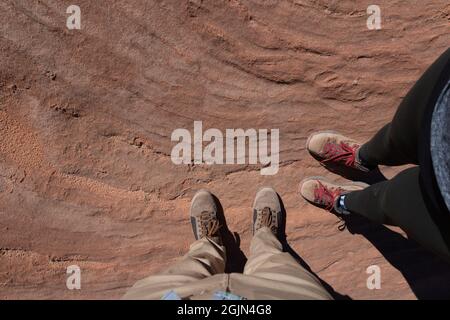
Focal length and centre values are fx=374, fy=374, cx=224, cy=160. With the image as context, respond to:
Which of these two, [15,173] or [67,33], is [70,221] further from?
[67,33]

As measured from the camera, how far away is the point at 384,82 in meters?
2.18

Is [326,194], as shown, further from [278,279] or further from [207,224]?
[278,279]

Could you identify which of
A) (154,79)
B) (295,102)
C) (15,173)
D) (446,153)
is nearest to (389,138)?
(446,153)

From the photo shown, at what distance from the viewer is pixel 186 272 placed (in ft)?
5.18

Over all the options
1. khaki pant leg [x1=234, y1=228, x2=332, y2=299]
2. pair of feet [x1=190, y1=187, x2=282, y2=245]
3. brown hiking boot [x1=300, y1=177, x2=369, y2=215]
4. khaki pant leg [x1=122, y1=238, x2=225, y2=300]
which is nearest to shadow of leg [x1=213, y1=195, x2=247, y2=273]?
pair of feet [x1=190, y1=187, x2=282, y2=245]

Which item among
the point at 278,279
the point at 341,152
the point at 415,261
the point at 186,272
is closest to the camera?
the point at 278,279

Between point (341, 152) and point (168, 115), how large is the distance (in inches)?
40.2

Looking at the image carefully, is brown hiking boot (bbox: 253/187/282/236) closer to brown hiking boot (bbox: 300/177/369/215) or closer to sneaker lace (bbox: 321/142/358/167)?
brown hiking boot (bbox: 300/177/369/215)

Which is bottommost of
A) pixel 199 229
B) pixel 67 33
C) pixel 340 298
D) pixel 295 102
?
pixel 340 298

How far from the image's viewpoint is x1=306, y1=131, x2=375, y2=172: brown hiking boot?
6.90 feet

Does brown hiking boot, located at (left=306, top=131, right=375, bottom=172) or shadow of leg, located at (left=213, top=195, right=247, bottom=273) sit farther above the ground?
brown hiking boot, located at (left=306, top=131, right=375, bottom=172)

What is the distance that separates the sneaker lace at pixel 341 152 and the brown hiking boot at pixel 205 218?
729mm

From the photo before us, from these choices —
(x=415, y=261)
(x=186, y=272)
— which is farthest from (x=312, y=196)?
(x=186, y=272)

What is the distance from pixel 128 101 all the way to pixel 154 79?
200mm
